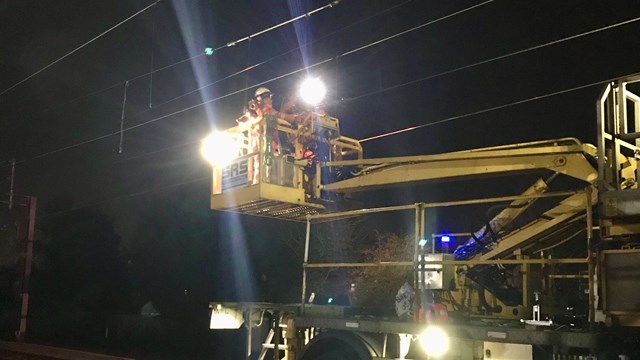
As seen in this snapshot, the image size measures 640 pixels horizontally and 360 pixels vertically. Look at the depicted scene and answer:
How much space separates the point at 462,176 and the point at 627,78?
7.75 ft

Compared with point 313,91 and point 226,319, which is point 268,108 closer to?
point 313,91

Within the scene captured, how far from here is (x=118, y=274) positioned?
4684 centimetres

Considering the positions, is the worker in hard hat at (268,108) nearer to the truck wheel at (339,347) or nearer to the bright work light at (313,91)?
the bright work light at (313,91)

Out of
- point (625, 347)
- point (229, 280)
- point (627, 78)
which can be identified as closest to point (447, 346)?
point (625, 347)

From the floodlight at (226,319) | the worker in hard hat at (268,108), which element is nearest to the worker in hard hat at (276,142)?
the worker in hard hat at (268,108)

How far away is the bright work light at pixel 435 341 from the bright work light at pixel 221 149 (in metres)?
4.32

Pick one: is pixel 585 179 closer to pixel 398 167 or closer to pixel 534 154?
pixel 534 154

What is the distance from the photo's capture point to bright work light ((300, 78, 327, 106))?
1008 centimetres

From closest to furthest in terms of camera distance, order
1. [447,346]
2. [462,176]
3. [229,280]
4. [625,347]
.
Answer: [625,347]
[447,346]
[462,176]
[229,280]

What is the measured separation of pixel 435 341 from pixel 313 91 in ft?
15.4

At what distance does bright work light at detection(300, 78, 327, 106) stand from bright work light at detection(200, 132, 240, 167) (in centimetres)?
129

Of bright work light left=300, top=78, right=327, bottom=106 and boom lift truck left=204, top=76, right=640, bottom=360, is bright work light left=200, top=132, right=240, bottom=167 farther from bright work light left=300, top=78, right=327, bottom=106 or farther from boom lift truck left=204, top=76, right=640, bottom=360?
bright work light left=300, top=78, right=327, bottom=106

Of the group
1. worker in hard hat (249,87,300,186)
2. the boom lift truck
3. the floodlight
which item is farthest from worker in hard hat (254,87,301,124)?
the floodlight

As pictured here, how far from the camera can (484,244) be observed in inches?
336
